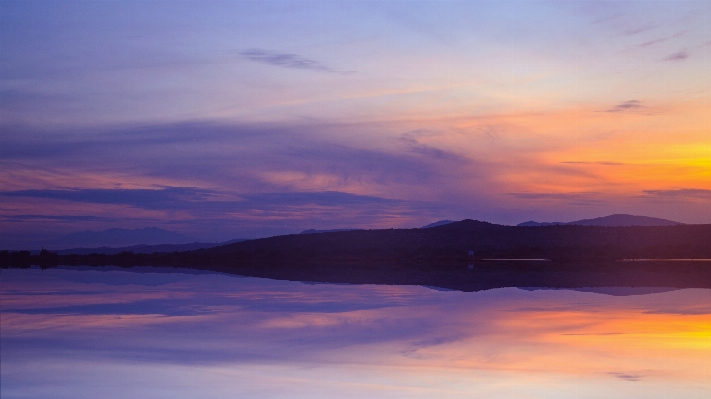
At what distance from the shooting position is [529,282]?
1958cm

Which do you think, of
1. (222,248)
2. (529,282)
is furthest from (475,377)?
(222,248)

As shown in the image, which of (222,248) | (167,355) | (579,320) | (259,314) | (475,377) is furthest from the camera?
(222,248)

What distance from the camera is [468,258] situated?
38.3 meters

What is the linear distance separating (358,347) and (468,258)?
3000 cm

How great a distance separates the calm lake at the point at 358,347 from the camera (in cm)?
684

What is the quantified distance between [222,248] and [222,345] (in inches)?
2040

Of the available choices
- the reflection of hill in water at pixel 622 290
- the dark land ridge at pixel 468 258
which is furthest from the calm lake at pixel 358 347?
the dark land ridge at pixel 468 258

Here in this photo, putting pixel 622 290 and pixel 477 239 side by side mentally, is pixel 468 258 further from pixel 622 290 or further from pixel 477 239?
pixel 477 239

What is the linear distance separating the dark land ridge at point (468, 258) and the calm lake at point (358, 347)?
5883mm

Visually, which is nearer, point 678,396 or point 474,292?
point 678,396

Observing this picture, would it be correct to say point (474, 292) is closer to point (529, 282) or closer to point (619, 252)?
point (529, 282)

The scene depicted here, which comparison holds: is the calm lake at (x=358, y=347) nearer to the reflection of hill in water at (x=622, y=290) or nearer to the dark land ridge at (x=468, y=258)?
the reflection of hill in water at (x=622, y=290)

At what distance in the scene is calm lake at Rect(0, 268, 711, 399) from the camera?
684cm

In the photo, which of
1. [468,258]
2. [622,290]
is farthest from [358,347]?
[468,258]
